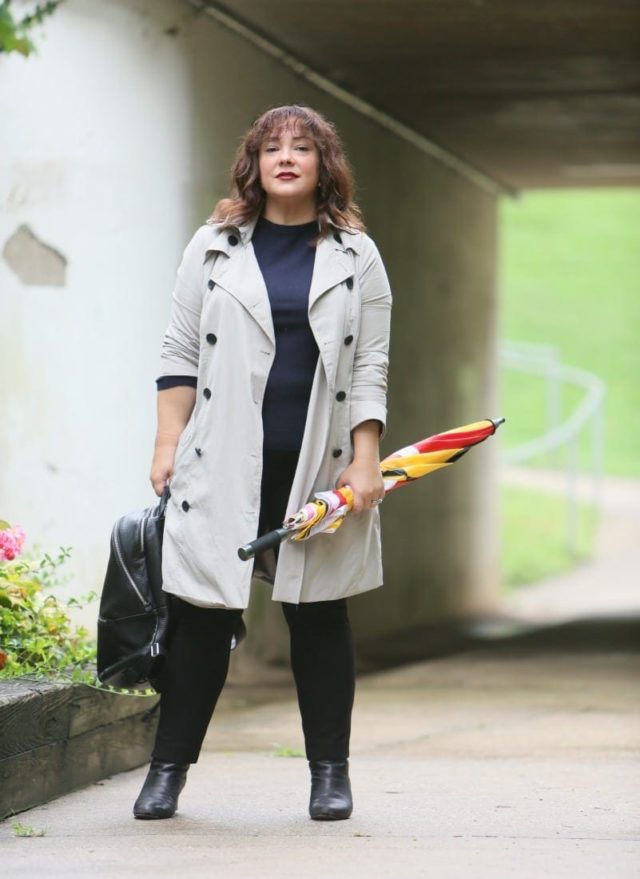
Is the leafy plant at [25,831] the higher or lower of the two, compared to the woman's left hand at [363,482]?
lower

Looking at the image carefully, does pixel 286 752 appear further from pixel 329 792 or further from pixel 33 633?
pixel 329 792

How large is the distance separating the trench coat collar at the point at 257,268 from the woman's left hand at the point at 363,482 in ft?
1.13

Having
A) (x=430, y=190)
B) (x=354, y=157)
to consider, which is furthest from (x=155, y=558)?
(x=430, y=190)

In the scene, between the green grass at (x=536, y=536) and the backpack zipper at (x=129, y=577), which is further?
the green grass at (x=536, y=536)

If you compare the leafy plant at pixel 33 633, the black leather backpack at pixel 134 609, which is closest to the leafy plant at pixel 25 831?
the black leather backpack at pixel 134 609

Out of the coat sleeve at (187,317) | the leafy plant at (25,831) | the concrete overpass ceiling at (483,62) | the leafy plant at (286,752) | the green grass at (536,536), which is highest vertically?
the concrete overpass ceiling at (483,62)

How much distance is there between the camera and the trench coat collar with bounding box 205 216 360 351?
3688mm

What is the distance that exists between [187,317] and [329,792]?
1176mm

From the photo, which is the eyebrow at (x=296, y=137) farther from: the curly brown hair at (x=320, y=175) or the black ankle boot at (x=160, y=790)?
the black ankle boot at (x=160, y=790)

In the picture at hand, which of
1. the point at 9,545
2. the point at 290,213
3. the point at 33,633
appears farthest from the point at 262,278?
the point at 33,633

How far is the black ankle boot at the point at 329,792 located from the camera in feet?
12.6

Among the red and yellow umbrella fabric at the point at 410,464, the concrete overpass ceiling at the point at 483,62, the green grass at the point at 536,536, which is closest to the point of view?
the red and yellow umbrella fabric at the point at 410,464

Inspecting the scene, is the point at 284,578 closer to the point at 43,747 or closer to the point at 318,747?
the point at 318,747

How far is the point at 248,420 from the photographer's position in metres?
3.68
